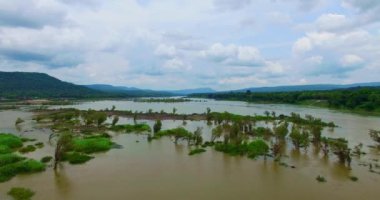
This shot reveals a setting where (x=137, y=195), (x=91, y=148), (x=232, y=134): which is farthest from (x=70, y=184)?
(x=232, y=134)

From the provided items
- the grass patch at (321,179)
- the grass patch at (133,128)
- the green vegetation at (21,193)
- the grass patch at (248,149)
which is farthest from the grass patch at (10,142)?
the grass patch at (321,179)

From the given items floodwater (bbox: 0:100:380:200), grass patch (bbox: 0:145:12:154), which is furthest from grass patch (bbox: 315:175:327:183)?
grass patch (bbox: 0:145:12:154)

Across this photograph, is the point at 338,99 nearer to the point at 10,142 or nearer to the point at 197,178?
the point at 197,178

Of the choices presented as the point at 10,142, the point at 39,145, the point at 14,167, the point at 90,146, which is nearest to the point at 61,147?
the point at 14,167

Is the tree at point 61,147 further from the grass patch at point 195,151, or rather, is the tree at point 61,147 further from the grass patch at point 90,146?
the grass patch at point 195,151

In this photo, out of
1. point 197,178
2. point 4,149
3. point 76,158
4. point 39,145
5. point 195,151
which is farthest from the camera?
point 39,145

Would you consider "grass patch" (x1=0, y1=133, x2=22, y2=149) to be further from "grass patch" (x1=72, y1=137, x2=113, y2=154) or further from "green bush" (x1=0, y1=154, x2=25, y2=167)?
"green bush" (x1=0, y1=154, x2=25, y2=167)
